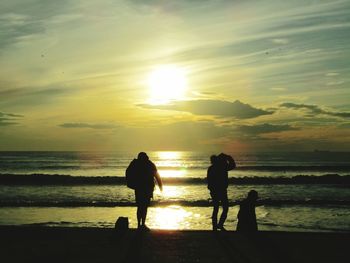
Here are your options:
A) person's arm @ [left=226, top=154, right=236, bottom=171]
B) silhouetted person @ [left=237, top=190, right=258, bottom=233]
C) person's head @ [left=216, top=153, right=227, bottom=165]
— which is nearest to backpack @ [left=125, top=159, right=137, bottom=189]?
person's head @ [left=216, top=153, right=227, bottom=165]

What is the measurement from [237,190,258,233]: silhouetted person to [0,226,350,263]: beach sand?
302 mm

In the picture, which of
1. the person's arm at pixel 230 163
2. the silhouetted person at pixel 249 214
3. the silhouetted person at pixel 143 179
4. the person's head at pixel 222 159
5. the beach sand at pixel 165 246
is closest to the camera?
A: the beach sand at pixel 165 246

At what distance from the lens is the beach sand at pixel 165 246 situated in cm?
874

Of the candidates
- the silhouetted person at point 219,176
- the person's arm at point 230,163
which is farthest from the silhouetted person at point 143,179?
the person's arm at point 230,163

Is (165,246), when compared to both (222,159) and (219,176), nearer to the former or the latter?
(219,176)

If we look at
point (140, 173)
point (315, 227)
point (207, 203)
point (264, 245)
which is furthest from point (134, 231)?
point (207, 203)

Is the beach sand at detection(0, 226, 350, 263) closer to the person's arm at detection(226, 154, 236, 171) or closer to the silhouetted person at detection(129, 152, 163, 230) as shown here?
the silhouetted person at detection(129, 152, 163, 230)

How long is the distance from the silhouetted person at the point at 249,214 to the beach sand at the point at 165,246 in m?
0.30

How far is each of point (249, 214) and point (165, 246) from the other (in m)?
2.70

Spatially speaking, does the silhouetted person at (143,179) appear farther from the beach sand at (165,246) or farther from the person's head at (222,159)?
the person's head at (222,159)

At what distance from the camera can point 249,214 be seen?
1151 centimetres

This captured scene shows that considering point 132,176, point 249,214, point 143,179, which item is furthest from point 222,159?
point 132,176

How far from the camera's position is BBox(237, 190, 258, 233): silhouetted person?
11.4 metres

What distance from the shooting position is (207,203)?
25766mm
